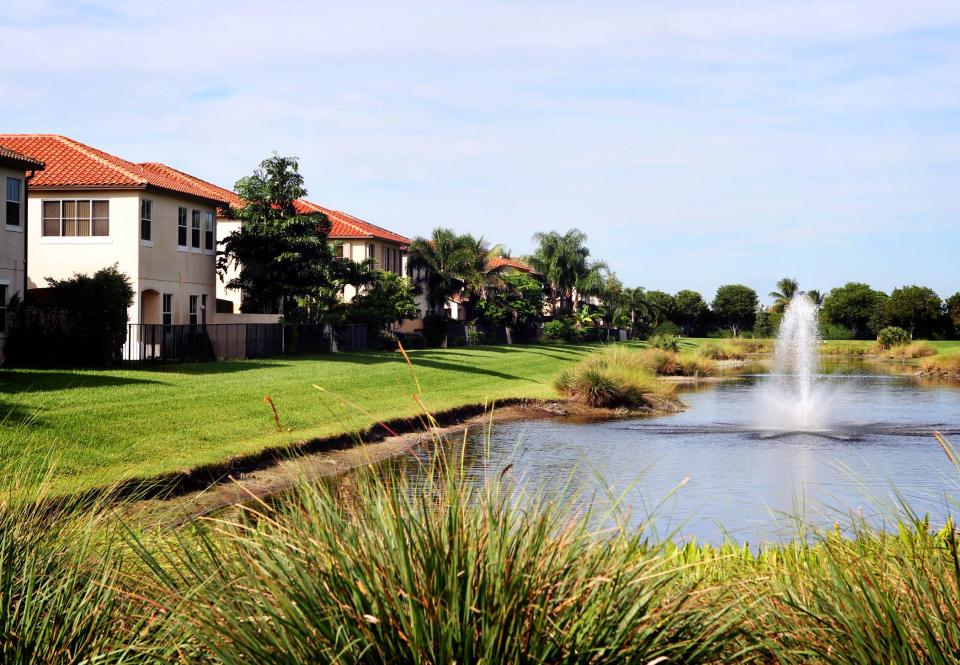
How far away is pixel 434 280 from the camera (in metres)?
68.1

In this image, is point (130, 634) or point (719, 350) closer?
point (130, 634)

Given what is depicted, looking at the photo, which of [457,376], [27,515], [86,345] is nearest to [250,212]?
[457,376]

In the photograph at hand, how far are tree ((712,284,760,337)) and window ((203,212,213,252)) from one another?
9762 cm

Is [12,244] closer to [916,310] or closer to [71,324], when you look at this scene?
[71,324]

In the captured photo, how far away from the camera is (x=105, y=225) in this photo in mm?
37969

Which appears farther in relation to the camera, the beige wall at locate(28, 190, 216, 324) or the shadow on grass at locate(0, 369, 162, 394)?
the beige wall at locate(28, 190, 216, 324)

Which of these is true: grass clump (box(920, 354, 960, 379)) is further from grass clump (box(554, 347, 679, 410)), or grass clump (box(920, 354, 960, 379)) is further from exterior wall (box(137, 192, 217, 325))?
exterior wall (box(137, 192, 217, 325))

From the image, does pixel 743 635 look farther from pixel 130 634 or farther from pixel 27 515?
pixel 27 515

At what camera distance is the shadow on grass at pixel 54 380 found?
22531 mm

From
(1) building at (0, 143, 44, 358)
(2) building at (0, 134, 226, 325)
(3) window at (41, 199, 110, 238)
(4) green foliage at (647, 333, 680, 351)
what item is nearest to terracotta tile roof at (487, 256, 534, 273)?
(4) green foliage at (647, 333, 680, 351)

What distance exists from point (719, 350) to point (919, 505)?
2357 inches

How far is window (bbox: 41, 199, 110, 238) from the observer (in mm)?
37969

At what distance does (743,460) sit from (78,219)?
86.1 feet

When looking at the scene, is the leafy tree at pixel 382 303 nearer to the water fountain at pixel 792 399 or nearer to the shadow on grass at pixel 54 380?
the water fountain at pixel 792 399
